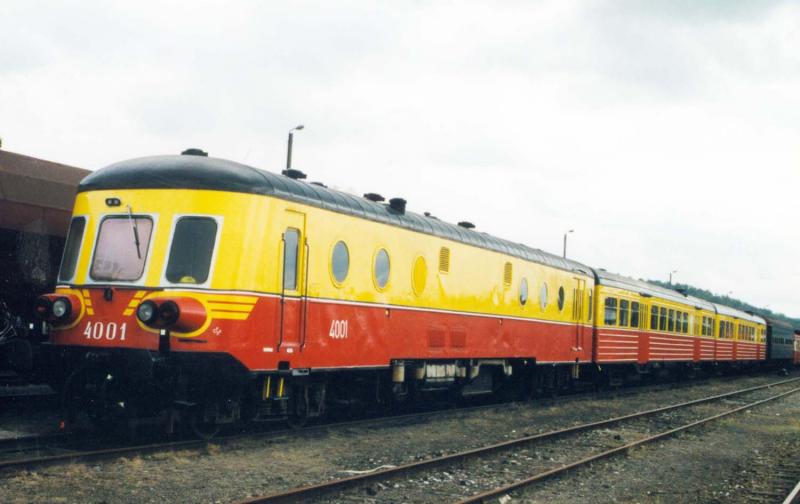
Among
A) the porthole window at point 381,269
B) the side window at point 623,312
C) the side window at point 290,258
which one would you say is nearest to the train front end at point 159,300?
the side window at point 290,258

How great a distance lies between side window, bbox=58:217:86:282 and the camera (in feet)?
34.0

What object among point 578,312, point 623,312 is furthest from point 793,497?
point 623,312

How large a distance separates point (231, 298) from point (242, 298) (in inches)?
5.8

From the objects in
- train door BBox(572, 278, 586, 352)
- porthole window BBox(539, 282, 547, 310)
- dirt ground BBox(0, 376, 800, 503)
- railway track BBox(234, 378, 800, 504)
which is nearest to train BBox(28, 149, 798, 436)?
dirt ground BBox(0, 376, 800, 503)

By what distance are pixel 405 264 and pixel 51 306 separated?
555 centimetres

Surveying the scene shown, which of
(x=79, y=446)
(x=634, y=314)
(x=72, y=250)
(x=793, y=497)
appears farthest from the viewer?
(x=634, y=314)

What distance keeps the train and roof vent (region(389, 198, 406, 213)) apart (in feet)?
0.08

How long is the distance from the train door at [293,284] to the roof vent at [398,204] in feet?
10.2

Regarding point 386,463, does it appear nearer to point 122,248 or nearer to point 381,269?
point 381,269

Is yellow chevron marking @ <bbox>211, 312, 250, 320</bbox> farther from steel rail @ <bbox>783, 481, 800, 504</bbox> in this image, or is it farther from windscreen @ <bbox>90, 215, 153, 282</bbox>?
steel rail @ <bbox>783, 481, 800, 504</bbox>

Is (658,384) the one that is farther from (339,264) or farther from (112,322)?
(112,322)

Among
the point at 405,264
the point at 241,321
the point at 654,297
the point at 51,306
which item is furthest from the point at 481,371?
the point at 654,297

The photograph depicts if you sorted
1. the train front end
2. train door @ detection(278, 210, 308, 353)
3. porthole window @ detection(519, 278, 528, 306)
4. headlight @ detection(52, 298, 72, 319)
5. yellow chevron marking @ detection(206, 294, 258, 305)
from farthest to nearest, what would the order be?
1. porthole window @ detection(519, 278, 528, 306)
2. train door @ detection(278, 210, 308, 353)
3. headlight @ detection(52, 298, 72, 319)
4. yellow chevron marking @ detection(206, 294, 258, 305)
5. the train front end

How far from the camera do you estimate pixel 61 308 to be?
9.95 meters
